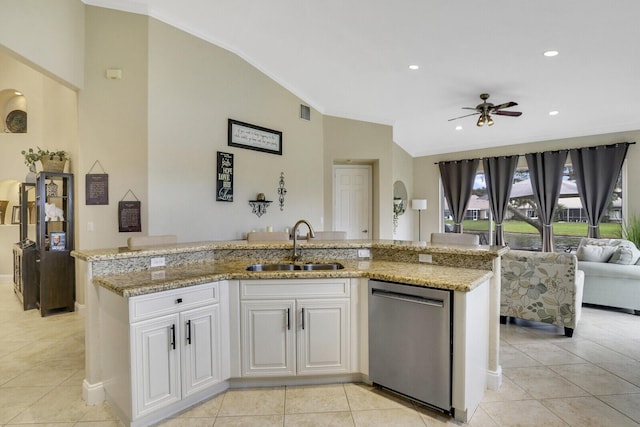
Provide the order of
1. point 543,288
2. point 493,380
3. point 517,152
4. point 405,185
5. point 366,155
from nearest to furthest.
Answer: point 493,380
point 543,288
point 366,155
point 517,152
point 405,185

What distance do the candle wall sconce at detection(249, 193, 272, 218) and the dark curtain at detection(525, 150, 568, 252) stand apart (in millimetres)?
5577

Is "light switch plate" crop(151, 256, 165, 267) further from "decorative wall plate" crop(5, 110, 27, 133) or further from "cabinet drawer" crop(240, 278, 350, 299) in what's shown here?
"decorative wall plate" crop(5, 110, 27, 133)

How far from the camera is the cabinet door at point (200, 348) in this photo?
220 cm

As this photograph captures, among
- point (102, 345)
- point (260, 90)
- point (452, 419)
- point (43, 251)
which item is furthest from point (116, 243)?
point (452, 419)

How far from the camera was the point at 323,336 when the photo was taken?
98.0 inches

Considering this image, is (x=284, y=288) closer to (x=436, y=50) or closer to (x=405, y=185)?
(x=436, y=50)

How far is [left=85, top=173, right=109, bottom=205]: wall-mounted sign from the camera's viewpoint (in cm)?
370

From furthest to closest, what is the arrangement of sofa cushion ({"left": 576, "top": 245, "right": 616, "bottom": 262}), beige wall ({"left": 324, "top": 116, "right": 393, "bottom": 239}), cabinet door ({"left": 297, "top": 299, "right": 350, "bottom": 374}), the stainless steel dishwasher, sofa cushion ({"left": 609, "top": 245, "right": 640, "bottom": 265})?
beige wall ({"left": 324, "top": 116, "right": 393, "bottom": 239}) → sofa cushion ({"left": 576, "top": 245, "right": 616, "bottom": 262}) → sofa cushion ({"left": 609, "top": 245, "right": 640, "bottom": 265}) → cabinet door ({"left": 297, "top": 299, "right": 350, "bottom": 374}) → the stainless steel dishwasher

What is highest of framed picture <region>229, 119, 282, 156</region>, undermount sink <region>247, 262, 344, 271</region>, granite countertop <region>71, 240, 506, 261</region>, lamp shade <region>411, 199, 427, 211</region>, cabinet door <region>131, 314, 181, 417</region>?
framed picture <region>229, 119, 282, 156</region>

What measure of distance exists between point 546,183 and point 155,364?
7494mm

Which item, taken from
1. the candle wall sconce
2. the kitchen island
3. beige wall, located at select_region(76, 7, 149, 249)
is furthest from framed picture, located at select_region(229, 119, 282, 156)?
the kitchen island

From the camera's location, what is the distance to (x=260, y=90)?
4922 mm

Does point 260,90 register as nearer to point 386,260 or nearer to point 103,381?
point 386,260

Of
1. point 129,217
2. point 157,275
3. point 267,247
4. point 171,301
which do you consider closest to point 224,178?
point 129,217
